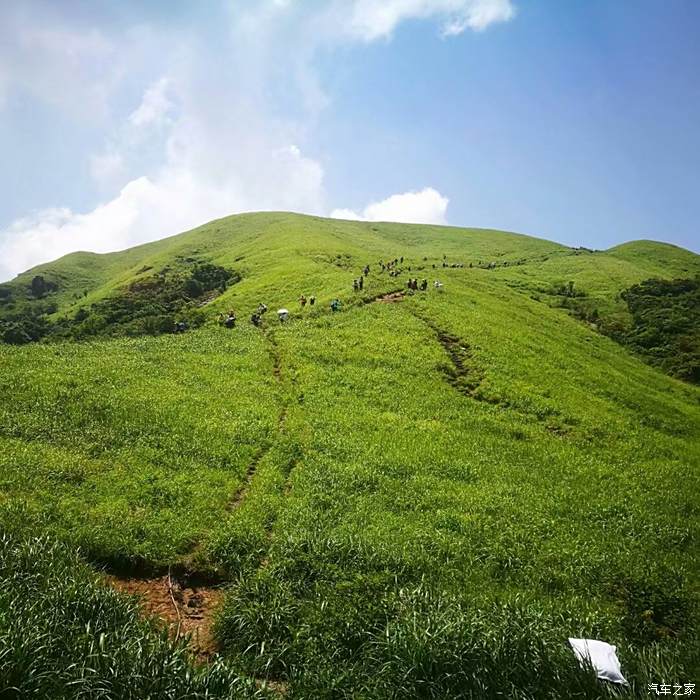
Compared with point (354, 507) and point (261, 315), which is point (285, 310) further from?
point (354, 507)

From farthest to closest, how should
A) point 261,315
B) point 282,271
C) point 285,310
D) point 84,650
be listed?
point 282,271 → point 261,315 → point 285,310 → point 84,650

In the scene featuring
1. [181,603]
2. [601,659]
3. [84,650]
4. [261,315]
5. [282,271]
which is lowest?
[181,603]

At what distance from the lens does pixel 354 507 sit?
19.1 m

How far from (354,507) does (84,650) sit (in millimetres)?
10708

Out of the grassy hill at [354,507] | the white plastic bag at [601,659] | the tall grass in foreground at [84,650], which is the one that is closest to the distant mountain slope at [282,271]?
the grassy hill at [354,507]

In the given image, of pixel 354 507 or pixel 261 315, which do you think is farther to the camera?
pixel 261 315

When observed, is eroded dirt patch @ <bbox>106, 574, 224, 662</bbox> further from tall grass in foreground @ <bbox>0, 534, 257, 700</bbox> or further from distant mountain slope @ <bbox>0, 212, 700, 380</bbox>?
distant mountain slope @ <bbox>0, 212, 700, 380</bbox>

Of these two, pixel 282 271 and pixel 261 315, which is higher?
pixel 282 271

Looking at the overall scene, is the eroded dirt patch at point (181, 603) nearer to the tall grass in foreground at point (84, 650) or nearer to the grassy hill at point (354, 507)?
the grassy hill at point (354, 507)

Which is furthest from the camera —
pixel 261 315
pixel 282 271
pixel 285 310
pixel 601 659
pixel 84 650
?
pixel 282 271

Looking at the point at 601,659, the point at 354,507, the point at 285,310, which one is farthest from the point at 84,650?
the point at 285,310

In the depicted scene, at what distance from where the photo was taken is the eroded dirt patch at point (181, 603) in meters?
13.1

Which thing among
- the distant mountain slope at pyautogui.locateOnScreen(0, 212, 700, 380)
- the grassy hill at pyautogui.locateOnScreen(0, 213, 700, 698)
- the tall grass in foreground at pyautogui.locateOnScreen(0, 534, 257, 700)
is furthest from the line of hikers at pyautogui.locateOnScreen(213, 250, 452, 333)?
the tall grass in foreground at pyautogui.locateOnScreen(0, 534, 257, 700)

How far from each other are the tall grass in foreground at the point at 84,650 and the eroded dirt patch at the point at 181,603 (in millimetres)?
1221
